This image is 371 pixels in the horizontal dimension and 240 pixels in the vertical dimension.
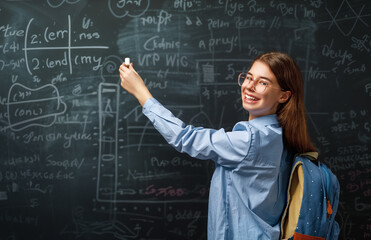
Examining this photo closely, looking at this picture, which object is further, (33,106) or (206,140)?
(33,106)

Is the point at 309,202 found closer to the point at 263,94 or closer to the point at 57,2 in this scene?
the point at 263,94

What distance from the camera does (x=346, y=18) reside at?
2.51 meters

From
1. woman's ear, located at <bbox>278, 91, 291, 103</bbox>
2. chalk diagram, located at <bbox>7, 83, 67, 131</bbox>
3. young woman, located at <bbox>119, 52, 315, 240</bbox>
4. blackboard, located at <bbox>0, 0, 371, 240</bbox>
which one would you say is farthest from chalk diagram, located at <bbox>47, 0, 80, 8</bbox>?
woman's ear, located at <bbox>278, 91, 291, 103</bbox>

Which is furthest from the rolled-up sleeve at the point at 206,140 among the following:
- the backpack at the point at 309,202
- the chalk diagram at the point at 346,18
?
the chalk diagram at the point at 346,18

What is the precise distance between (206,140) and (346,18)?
5.90 ft

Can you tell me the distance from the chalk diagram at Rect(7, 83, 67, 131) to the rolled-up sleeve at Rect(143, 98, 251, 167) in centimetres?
128

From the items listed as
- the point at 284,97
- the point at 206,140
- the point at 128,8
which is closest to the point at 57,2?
the point at 128,8

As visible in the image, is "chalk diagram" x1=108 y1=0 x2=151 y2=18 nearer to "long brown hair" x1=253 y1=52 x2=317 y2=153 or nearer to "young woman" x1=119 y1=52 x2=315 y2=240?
"young woman" x1=119 y1=52 x2=315 y2=240

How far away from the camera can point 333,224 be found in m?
1.52

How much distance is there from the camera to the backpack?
4.49 ft

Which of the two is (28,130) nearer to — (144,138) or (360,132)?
(144,138)

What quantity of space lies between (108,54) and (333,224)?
1819 mm

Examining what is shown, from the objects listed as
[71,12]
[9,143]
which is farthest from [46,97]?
[71,12]

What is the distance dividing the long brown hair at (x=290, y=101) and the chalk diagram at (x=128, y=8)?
1.25 m
